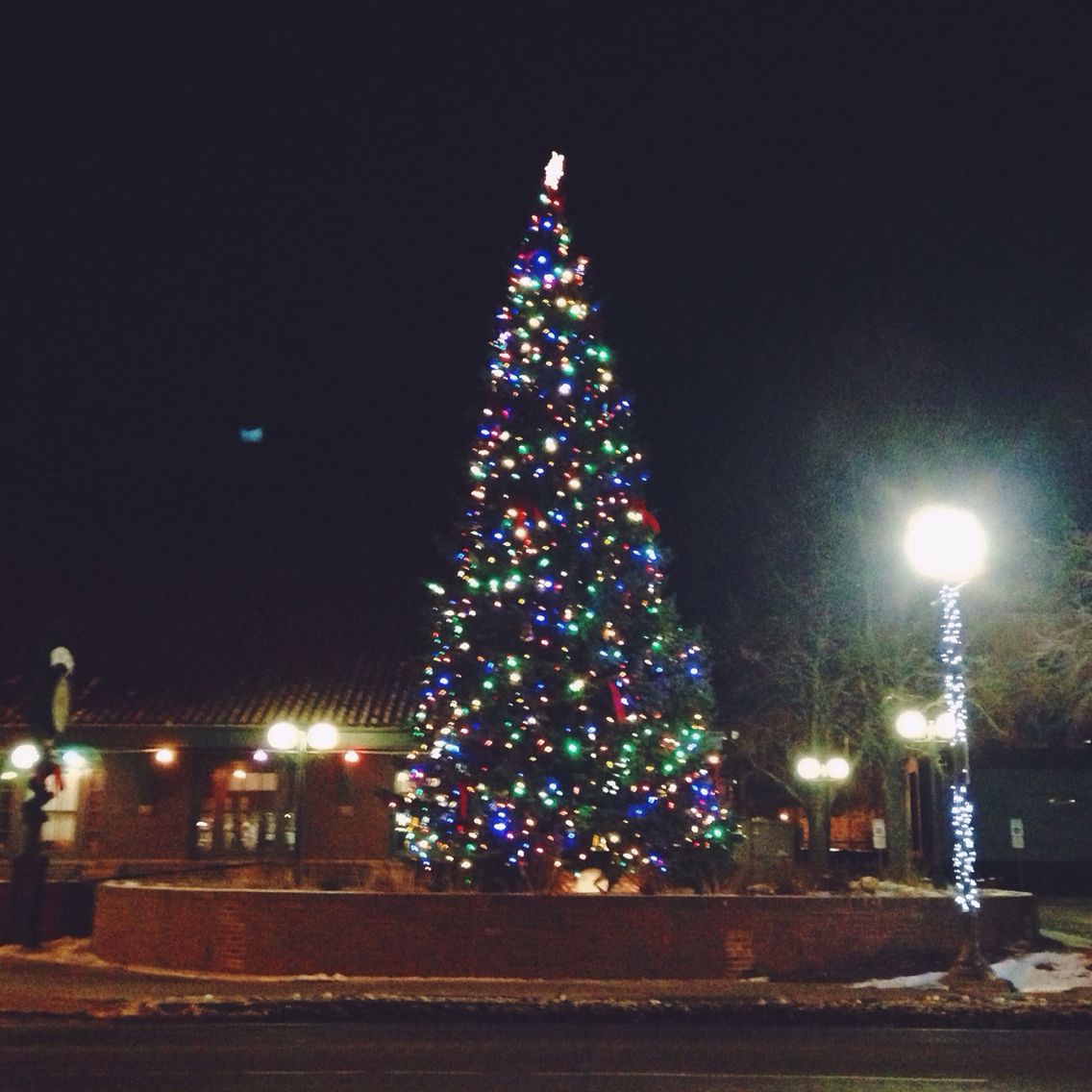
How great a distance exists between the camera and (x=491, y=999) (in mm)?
14164

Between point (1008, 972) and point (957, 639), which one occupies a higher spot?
point (957, 639)

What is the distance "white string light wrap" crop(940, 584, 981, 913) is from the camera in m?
15.7

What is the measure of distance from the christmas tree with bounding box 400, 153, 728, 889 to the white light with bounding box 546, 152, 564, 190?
57.5 inches

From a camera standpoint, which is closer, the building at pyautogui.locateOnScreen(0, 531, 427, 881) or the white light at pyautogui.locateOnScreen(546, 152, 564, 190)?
the white light at pyautogui.locateOnScreen(546, 152, 564, 190)

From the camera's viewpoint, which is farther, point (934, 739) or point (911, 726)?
point (934, 739)

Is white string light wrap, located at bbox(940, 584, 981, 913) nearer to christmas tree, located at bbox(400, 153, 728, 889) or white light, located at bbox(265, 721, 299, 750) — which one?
christmas tree, located at bbox(400, 153, 728, 889)

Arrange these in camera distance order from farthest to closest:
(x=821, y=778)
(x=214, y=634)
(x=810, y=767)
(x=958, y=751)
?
(x=821, y=778) → (x=810, y=767) → (x=214, y=634) → (x=958, y=751)

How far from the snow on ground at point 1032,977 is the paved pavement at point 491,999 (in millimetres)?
360

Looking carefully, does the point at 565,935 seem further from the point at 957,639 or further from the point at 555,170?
the point at 555,170

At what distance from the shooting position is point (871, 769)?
42.5 metres

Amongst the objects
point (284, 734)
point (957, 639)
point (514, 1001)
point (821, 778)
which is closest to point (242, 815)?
point (284, 734)

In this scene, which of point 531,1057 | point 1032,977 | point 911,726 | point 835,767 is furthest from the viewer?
point 835,767

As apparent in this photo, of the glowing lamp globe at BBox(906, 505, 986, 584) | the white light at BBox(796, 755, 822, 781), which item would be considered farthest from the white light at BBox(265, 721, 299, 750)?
the white light at BBox(796, 755, 822, 781)

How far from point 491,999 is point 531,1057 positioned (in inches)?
132
